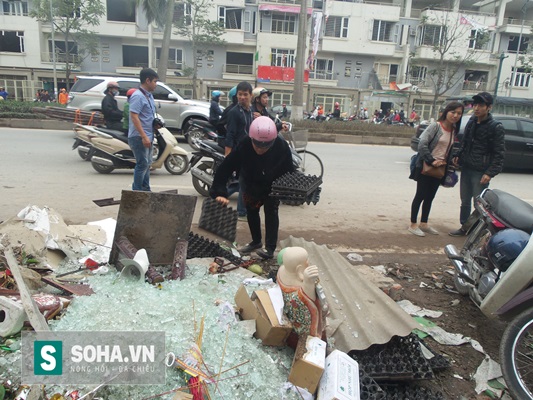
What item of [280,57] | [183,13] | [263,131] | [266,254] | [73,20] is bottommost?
[266,254]

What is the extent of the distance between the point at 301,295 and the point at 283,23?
3603 cm

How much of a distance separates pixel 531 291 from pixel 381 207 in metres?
4.04

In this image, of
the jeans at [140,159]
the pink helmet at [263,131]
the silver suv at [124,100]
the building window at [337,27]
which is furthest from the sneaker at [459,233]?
the building window at [337,27]

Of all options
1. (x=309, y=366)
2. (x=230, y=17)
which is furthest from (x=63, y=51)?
(x=309, y=366)

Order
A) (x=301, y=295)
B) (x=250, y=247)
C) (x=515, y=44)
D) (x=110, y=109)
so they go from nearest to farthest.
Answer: (x=301, y=295) → (x=250, y=247) → (x=110, y=109) → (x=515, y=44)

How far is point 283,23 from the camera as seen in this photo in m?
34.4

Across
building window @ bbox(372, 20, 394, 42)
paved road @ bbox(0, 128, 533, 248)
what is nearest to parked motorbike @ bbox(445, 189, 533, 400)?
paved road @ bbox(0, 128, 533, 248)

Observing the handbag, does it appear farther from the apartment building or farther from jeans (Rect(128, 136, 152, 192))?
the apartment building

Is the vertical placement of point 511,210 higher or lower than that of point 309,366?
higher

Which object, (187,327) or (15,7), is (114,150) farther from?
(15,7)

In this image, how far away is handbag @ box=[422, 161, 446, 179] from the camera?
471cm

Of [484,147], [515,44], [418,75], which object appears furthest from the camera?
[515,44]

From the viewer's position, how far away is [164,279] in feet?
10.0

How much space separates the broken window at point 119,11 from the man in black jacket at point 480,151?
33.7 meters
